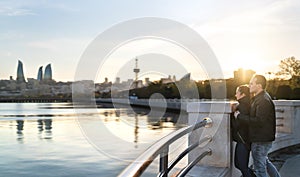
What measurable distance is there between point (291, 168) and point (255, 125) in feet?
9.38

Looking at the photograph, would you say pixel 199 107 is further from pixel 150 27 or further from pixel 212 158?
pixel 150 27

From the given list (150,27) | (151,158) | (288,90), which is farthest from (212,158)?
(288,90)

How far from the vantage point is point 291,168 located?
693 cm

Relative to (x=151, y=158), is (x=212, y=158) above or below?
below

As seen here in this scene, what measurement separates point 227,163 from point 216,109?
2.59 feet

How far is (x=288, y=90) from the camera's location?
37.3 metres

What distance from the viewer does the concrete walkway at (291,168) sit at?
6407 mm

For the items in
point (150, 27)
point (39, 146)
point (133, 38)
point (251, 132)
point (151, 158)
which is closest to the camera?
point (151, 158)

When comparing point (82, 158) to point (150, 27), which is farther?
point (82, 158)

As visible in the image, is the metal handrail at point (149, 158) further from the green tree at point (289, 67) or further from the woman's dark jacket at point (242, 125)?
the green tree at point (289, 67)

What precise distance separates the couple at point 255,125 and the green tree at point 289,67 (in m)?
51.0

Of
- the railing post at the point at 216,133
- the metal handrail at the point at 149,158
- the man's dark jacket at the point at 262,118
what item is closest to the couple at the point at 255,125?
the man's dark jacket at the point at 262,118

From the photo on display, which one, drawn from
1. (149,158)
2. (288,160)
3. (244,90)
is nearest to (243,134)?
(244,90)

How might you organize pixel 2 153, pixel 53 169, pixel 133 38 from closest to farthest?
pixel 133 38 < pixel 53 169 < pixel 2 153
